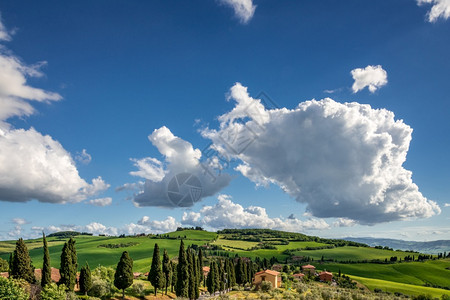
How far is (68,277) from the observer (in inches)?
1839

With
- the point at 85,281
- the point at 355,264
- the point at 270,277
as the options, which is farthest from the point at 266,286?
the point at 355,264

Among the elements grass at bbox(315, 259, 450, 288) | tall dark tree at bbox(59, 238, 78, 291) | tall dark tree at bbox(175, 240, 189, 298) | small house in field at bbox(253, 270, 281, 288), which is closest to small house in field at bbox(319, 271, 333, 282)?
small house in field at bbox(253, 270, 281, 288)

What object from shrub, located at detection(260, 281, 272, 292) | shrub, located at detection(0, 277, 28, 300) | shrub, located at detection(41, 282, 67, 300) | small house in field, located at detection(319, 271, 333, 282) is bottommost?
small house in field, located at detection(319, 271, 333, 282)

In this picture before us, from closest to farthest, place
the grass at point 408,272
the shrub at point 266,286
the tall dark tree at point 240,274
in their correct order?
the shrub at point 266,286 → the tall dark tree at point 240,274 → the grass at point 408,272

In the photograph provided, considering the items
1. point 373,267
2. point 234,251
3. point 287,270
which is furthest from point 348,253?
point 287,270

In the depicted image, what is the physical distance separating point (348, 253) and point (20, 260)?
17846 cm

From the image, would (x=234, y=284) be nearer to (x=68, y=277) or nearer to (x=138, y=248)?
(x=68, y=277)

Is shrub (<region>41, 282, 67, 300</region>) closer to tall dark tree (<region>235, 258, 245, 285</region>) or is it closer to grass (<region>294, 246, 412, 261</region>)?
tall dark tree (<region>235, 258, 245, 285</region>)

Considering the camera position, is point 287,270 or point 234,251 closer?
point 287,270

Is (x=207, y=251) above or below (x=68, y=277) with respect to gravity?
below

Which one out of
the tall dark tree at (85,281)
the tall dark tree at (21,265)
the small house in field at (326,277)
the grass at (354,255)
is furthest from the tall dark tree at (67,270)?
the grass at (354,255)

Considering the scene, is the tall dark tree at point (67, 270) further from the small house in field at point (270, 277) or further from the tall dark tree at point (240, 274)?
the tall dark tree at point (240, 274)

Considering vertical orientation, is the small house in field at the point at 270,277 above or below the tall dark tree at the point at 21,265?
below

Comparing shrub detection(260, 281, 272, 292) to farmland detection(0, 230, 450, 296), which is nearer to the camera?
shrub detection(260, 281, 272, 292)
